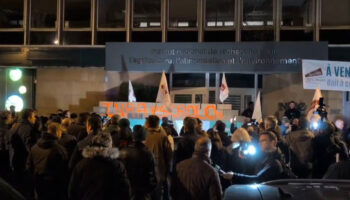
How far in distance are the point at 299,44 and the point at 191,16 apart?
431cm

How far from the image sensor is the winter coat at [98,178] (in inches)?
191

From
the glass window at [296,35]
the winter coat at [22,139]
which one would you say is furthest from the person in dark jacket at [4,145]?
the glass window at [296,35]

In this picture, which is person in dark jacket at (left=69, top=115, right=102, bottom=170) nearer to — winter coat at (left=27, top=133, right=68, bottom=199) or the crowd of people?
the crowd of people

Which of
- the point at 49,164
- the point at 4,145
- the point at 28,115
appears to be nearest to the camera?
the point at 49,164

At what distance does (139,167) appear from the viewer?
5879 mm

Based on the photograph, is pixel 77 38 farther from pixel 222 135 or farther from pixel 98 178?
pixel 98 178

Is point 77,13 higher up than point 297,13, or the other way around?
point 77,13

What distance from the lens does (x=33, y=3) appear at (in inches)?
704

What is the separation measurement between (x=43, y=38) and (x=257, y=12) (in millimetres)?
8110

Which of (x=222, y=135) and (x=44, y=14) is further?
(x=44, y=14)

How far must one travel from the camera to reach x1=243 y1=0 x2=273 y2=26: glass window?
16281mm

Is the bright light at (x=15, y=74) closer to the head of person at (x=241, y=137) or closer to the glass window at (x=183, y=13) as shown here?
the glass window at (x=183, y=13)

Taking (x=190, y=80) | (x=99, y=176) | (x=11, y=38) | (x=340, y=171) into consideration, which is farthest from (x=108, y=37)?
(x=340, y=171)

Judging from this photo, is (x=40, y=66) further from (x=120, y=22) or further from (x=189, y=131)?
(x=189, y=131)
